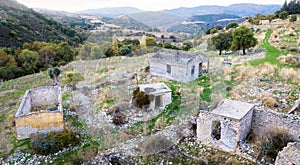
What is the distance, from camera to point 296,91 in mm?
11852

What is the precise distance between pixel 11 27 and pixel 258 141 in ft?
144

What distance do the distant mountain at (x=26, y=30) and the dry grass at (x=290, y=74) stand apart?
3589cm

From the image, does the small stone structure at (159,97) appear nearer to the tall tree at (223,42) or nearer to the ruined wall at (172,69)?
the ruined wall at (172,69)

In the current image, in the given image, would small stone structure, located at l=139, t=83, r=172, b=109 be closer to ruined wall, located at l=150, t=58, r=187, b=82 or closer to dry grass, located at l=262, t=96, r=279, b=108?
ruined wall, located at l=150, t=58, r=187, b=82

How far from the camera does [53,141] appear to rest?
9141mm

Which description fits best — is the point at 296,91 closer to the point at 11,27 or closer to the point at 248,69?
the point at 248,69

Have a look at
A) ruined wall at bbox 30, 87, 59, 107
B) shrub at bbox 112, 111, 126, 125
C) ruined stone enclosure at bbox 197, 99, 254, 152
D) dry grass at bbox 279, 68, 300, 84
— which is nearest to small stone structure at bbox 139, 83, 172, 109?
shrub at bbox 112, 111, 126, 125

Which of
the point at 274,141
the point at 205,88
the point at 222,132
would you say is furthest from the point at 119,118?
the point at 274,141

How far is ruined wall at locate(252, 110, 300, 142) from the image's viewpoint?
8.17m

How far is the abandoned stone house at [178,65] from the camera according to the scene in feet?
51.7

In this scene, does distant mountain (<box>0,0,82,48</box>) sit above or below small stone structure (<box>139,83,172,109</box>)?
above

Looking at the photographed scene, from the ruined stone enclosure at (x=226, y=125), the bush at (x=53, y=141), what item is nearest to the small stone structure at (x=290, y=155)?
the ruined stone enclosure at (x=226, y=125)

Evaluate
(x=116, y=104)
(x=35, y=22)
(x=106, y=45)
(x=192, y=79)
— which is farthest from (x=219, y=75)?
(x=35, y=22)

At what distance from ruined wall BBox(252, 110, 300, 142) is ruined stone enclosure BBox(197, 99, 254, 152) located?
0.99 ft
